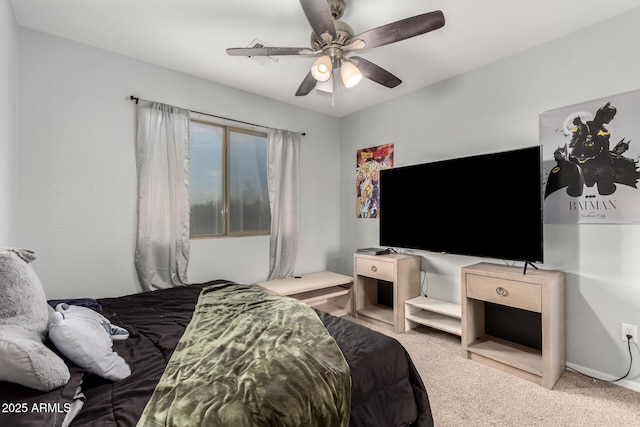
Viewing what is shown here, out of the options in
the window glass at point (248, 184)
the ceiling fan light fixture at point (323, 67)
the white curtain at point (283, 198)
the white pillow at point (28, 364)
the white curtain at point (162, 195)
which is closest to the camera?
the white pillow at point (28, 364)

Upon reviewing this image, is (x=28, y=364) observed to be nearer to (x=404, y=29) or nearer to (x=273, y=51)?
(x=273, y=51)

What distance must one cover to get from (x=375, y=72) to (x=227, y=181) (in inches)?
74.9

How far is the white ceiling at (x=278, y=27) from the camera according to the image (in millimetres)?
1967

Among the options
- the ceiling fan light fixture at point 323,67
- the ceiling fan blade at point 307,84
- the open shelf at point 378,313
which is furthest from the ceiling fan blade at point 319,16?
the open shelf at point 378,313

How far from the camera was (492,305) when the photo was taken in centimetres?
272

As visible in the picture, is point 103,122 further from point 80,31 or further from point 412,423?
point 412,423

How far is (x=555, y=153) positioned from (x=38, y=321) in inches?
130

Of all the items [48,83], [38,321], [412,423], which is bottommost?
[412,423]

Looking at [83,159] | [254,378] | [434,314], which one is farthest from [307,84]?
Result: [434,314]

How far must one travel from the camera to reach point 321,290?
11.5 ft

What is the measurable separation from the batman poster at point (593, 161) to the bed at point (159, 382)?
5.96 ft

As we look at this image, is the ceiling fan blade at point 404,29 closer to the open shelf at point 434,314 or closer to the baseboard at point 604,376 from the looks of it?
the open shelf at point 434,314

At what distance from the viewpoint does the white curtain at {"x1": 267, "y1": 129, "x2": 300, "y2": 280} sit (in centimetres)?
349

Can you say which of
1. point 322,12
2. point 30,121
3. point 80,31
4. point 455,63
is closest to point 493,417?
point 322,12
